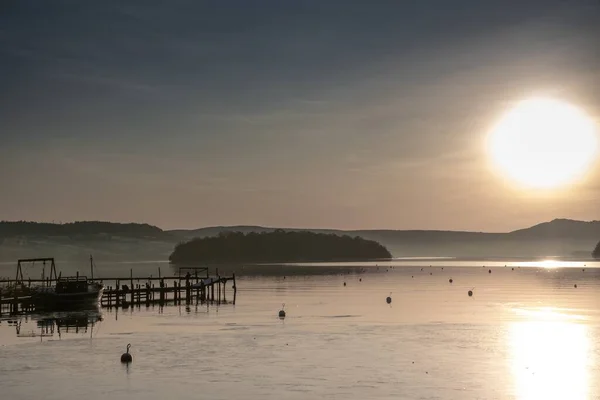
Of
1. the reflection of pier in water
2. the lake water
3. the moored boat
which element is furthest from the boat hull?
the lake water

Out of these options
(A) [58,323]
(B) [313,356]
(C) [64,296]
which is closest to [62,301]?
(C) [64,296]

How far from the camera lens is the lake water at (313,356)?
41219mm

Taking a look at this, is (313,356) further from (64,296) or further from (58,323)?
(64,296)

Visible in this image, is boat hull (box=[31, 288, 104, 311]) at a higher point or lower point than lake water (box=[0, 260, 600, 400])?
higher

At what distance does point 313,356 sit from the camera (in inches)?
2076

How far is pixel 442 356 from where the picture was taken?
5225 cm

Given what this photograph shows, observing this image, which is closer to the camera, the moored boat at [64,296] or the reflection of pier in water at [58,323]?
the reflection of pier in water at [58,323]

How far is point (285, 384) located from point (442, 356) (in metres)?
13.9

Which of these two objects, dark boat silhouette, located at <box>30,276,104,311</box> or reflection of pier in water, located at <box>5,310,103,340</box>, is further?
dark boat silhouette, located at <box>30,276,104,311</box>

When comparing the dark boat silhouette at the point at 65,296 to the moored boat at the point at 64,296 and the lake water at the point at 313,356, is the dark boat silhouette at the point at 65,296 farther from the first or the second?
the lake water at the point at 313,356

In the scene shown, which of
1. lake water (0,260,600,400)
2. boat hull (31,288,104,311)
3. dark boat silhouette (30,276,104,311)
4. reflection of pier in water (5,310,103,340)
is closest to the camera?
lake water (0,260,600,400)

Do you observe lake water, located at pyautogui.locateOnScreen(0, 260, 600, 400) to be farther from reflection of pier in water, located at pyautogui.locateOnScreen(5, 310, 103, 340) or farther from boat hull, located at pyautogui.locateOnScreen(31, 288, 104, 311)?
boat hull, located at pyautogui.locateOnScreen(31, 288, 104, 311)

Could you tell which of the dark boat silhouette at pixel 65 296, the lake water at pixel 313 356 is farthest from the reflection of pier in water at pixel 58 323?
the dark boat silhouette at pixel 65 296

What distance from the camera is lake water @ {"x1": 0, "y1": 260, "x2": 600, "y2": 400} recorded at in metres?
41.2
